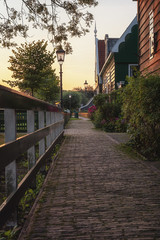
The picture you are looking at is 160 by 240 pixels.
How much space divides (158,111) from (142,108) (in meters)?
0.45

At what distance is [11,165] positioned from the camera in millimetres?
2701

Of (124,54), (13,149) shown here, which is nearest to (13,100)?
(13,149)

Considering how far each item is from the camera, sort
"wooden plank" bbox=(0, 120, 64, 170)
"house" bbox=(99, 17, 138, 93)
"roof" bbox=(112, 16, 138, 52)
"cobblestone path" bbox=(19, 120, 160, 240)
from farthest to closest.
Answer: "house" bbox=(99, 17, 138, 93) → "roof" bbox=(112, 16, 138, 52) → "cobblestone path" bbox=(19, 120, 160, 240) → "wooden plank" bbox=(0, 120, 64, 170)

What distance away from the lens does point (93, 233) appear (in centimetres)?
256

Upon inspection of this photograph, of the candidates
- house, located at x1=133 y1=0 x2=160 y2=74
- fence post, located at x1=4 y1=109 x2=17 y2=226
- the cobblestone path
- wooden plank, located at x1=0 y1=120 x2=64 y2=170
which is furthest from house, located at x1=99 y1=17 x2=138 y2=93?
fence post, located at x1=4 y1=109 x2=17 y2=226

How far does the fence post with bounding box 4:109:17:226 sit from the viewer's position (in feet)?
8.53

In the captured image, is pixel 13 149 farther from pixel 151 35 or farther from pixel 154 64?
pixel 151 35

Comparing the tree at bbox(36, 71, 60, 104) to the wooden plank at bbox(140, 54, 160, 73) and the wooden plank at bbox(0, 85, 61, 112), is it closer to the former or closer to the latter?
the wooden plank at bbox(140, 54, 160, 73)

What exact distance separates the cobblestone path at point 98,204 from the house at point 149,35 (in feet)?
12.8

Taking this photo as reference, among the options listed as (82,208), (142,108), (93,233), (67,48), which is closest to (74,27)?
(67,48)

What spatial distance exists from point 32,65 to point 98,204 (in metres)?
38.0

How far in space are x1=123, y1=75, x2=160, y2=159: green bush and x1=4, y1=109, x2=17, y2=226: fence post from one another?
13.2 feet

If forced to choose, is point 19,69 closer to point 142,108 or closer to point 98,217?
point 142,108

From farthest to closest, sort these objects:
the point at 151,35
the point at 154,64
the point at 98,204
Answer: the point at 151,35 → the point at 154,64 → the point at 98,204
